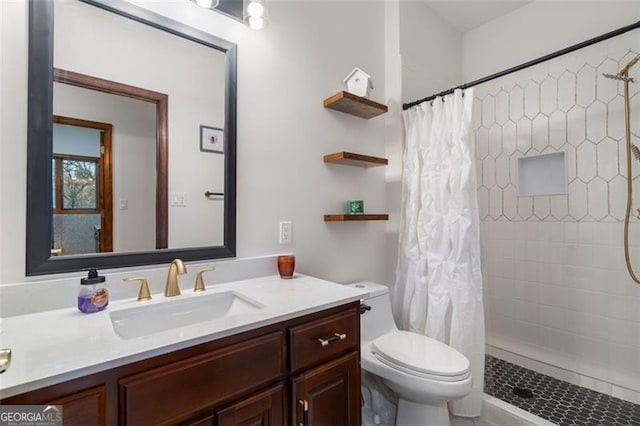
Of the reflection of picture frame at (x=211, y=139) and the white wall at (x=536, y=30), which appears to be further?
the white wall at (x=536, y=30)

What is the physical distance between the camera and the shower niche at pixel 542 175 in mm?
2184

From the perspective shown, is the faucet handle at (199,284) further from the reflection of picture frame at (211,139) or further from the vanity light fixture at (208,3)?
the vanity light fixture at (208,3)

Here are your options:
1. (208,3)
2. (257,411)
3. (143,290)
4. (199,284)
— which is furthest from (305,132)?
(257,411)

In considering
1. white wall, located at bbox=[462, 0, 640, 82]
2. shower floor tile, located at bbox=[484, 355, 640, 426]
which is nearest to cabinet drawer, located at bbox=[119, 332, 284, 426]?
shower floor tile, located at bbox=[484, 355, 640, 426]

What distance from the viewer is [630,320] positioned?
1896 millimetres

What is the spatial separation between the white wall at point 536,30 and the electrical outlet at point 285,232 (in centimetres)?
217

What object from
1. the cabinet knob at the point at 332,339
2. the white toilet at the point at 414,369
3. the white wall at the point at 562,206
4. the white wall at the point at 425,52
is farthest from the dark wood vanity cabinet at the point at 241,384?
the white wall at the point at 562,206

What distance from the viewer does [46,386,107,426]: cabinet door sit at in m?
0.61

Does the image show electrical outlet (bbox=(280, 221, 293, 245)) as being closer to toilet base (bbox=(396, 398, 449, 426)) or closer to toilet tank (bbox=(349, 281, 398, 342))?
toilet tank (bbox=(349, 281, 398, 342))

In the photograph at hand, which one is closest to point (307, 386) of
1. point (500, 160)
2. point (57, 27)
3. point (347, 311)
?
point (347, 311)

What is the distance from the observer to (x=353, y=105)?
1.81 metres

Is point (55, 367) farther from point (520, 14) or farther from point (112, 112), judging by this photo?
point (520, 14)

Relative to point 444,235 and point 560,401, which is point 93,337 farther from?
point 560,401

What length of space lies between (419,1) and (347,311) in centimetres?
229
